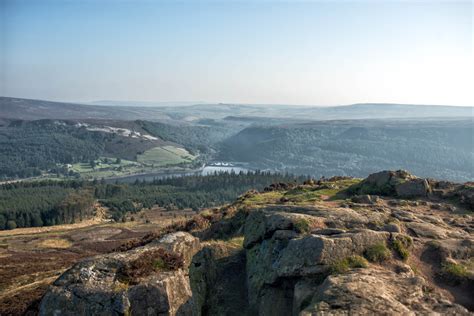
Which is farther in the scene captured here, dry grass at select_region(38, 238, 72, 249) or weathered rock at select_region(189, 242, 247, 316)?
dry grass at select_region(38, 238, 72, 249)

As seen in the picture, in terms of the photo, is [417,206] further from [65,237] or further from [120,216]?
[120,216]

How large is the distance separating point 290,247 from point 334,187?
24.0 m

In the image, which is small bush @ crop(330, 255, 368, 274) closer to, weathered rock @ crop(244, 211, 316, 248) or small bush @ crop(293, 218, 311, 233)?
small bush @ crop(293, 218, 311, 233)

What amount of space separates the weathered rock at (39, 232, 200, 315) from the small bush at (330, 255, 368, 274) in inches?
251

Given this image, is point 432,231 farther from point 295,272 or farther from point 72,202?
point 72,202

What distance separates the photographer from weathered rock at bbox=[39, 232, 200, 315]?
15.2 m

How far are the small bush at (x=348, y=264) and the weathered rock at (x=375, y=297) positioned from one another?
0.63m

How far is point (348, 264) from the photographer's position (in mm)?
16422

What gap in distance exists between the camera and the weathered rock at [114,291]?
15.2 metres

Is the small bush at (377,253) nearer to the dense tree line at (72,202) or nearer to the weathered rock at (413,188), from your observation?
the weathered rock at (413,188)

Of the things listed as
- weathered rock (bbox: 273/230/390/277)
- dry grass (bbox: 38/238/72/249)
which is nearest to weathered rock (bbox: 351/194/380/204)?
weathered rock (bbox: 273/230/390/277)

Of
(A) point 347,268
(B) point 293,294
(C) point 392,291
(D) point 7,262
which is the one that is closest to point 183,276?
(B) point 293,294

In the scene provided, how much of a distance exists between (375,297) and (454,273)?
19.1 feet

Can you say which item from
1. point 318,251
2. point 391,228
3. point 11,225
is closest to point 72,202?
point 11,225
